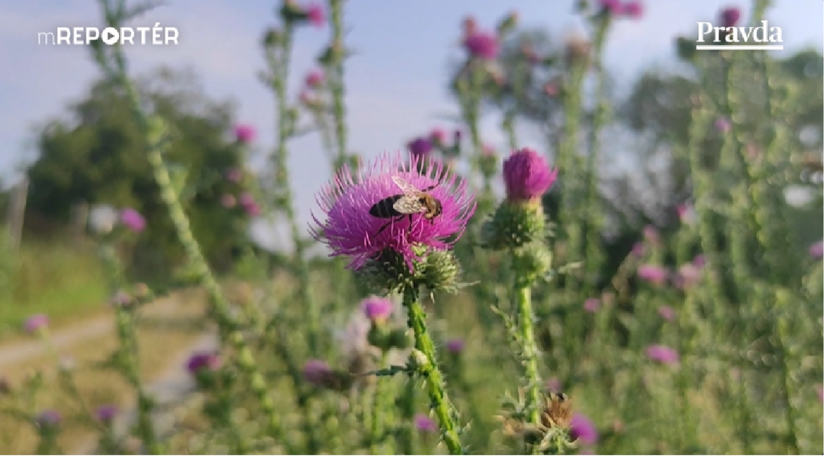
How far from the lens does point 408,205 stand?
118cm

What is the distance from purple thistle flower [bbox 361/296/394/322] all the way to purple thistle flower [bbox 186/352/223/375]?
1.05 meters

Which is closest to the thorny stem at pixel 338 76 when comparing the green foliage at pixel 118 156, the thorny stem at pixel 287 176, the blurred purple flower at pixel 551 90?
the thorny stem at pixel 287 176

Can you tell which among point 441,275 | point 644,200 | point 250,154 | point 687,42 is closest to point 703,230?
point 687,42

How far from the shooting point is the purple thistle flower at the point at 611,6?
346 centimetres

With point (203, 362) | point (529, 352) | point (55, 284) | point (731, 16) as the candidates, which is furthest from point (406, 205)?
point (55, 284)

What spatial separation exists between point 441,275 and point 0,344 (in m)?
7.42

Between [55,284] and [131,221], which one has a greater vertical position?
[131,221]

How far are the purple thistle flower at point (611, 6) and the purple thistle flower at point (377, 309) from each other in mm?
2195

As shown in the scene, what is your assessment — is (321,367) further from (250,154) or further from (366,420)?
(250,154)

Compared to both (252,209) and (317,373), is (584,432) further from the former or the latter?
(252,209)

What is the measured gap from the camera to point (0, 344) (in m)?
7.14

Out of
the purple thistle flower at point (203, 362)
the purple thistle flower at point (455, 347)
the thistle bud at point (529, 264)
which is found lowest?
the purple thistle flower at point (203, 362)

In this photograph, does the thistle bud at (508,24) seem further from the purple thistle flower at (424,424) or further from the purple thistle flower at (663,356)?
the purple thistle flower at (424,424)

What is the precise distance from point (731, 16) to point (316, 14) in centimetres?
188
